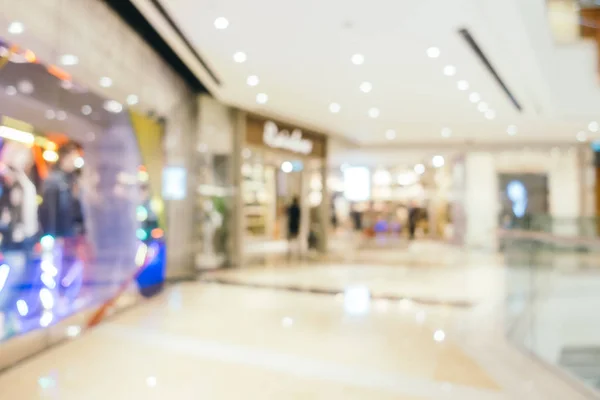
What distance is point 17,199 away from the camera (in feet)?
13.8

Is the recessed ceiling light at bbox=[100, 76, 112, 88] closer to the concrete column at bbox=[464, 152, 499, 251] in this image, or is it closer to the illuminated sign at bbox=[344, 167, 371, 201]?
the concrete column at bbox=[464, 152, 499, 251]

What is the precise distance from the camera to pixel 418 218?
731 inches

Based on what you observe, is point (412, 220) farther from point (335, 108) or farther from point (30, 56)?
point (30, 56)

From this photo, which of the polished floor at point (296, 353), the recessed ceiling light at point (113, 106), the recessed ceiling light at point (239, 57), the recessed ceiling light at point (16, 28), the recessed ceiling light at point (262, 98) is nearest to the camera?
the polished floor at point (296, 353)

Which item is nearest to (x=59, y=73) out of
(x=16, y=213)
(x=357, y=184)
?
(x=16, y=213)

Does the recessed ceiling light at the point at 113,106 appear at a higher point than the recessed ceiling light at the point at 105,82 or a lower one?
lower

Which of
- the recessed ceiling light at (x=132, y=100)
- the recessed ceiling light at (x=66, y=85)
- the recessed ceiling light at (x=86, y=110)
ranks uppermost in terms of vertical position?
the recessed ceiling light at (x=132, y=100)

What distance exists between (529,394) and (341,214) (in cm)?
1778

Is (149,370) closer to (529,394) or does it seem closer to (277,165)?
(529,394)

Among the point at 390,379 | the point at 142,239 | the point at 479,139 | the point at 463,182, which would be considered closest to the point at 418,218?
the point at 463,182

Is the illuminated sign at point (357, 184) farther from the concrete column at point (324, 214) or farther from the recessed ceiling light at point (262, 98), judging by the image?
the recessed ceiling light at point (262, 98)

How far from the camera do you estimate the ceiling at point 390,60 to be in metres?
5.25

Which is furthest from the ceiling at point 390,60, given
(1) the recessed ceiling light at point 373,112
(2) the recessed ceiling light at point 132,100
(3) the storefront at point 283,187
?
(2) the recessed ceiling light at point 132,100

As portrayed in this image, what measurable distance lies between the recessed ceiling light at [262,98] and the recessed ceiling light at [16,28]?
5.28 meters
